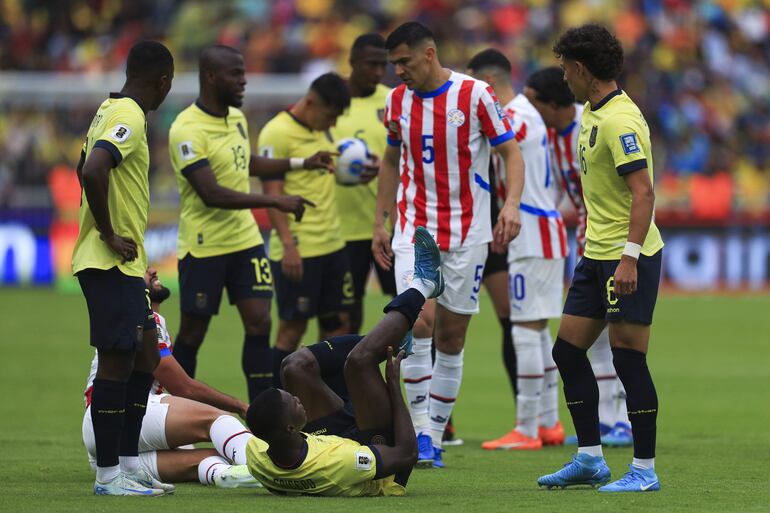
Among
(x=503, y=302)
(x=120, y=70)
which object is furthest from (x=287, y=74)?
(x=503, y=302)

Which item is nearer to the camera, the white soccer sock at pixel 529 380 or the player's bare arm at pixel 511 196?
the player's bare arm at pixel 511 196

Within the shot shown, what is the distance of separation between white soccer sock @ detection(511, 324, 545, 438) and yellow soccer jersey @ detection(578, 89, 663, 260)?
8.20 feet

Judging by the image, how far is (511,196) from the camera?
7789 mm

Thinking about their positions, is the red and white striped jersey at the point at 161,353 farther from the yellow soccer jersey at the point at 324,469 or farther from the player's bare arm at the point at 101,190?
the yellow soccer jersey at the point at 324,469

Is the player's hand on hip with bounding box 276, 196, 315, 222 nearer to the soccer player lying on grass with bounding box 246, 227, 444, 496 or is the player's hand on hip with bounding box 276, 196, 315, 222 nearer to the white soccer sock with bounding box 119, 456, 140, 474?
the soccer player lying on grass with bounding box 246, 227, 444, 496

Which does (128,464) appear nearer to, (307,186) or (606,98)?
(606,98)

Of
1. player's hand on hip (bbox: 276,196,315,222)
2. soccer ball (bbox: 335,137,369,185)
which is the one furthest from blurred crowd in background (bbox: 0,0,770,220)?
player's hand on hip (bbox: 276,196,315,222)

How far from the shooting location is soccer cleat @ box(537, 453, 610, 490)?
22.3 ft

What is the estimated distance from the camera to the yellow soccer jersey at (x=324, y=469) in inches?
251

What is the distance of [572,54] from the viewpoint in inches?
264

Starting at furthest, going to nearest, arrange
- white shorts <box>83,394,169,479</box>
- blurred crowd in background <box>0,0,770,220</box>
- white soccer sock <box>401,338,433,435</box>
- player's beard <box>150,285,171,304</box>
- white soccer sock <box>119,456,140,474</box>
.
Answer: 1. blurred crowd in background <box>0,0,770,220</box>
2. white soccer sock <box>401,338,433,435</box>
3. player's beard <box>150,285,171,304</box>
4. white shorts <box>83,394,169,479</box>
5. white soccer sock <box>119,456,140,474</box>

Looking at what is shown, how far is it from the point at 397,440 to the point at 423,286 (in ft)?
3.33

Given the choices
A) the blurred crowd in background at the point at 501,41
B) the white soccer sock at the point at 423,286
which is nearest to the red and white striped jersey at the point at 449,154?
the white soccer sock at the point at 423,286

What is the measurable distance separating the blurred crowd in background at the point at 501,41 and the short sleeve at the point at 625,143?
18220 mm
